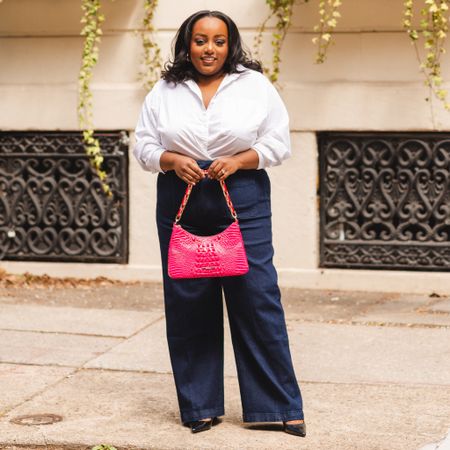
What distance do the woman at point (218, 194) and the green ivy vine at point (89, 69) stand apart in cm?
336

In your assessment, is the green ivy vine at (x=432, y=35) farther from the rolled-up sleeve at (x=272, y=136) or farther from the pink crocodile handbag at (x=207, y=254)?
the pink crocodile handbag at (x=207, y=254)

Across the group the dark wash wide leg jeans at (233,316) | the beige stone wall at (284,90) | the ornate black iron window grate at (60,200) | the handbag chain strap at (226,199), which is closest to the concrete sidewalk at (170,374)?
the dark wash wide leg jeans at (233,316)

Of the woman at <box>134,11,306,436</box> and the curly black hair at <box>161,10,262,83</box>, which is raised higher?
the curly black hair at <box>161,10,262,83</box>

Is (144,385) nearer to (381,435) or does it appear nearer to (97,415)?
(97,415)

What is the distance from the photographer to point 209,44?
4.54 meters

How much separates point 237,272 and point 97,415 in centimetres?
104

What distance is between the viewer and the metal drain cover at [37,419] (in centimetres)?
486

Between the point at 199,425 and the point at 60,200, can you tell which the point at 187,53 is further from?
the point at 60,200

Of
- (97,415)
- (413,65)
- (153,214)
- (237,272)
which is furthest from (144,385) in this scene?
(413,65)

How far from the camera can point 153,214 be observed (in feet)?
27.2

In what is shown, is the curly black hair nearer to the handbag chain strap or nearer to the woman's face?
the woman's face

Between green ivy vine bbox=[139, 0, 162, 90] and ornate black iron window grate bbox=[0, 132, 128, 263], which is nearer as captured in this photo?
green ivy vine bbox=[139, 0, 162, 90]

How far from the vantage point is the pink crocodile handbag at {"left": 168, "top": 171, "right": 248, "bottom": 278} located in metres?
4.43

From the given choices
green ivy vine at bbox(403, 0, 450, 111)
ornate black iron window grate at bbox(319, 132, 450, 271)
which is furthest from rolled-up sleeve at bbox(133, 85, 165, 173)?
ornate black iron window grate at bbox(319, 132, 450, 271)
